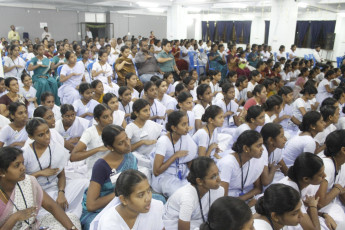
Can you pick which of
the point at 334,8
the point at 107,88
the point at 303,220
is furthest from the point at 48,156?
the point at 334,8

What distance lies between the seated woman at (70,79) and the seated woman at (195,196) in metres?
3.76

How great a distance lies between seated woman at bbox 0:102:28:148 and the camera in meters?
2.85

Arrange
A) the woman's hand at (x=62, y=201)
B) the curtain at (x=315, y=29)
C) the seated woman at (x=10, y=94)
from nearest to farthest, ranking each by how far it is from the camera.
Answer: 1. the woman's hand at (x=62, y=201)
2. the seated woman at (x=10, y=94)
3. the curtain at (x=315, y=29)

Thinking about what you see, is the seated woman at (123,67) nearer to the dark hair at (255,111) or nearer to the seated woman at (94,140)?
the seated woman at (94,140)

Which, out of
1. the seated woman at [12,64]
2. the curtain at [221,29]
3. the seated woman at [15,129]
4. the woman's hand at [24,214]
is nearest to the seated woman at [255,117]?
the woman's hand at [24,214]

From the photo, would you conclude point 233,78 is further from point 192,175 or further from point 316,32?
point 316,32

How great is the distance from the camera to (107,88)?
5164mm

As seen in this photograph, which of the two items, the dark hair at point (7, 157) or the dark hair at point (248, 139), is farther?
the dark hair at point (248, 139)

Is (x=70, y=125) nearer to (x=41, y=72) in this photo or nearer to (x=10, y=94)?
(x=10, y=94)

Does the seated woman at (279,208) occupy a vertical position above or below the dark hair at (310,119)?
below

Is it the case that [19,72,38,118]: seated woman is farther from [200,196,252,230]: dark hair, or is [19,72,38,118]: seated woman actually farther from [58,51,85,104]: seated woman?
[200,196,252,230]: dark hair

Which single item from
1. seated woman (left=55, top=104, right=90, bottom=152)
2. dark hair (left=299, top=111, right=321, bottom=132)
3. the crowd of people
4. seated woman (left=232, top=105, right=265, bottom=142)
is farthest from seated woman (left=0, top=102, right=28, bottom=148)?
dark hair (left=299, top=111, right=321, bottom=132)

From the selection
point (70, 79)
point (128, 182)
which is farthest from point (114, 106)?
point (70, 79)

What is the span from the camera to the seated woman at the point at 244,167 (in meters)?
2.22
